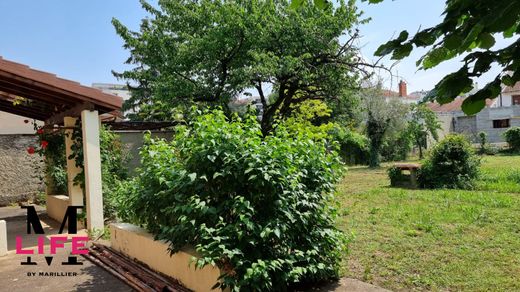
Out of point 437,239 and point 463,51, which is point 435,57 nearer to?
point 463,51

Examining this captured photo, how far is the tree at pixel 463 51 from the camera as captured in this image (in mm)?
1386

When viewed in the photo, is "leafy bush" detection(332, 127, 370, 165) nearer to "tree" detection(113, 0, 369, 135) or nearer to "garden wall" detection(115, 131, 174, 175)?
"tree" detection(113, 0, 369, 135)

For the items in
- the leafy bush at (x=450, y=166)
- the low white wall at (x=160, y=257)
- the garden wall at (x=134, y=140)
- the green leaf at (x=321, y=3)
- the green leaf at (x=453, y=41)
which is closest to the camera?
the green leaf at (x=453, y=41)

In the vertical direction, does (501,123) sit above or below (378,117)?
below

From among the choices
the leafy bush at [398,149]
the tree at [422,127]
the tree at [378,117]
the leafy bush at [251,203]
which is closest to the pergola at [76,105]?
the leafy bush at [251,203]

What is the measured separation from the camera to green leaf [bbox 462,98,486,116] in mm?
1431

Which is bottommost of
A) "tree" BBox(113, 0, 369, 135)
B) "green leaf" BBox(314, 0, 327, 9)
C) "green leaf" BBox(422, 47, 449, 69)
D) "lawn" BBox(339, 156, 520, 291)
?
"lawn" BBox(339, 156, 520, 291)

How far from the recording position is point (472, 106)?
4.76 ft

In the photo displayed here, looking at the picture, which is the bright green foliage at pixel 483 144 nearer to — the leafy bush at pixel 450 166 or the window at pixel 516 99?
the leafy bush at pixel 450 166

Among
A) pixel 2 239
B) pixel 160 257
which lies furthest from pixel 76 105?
pixel 160 257

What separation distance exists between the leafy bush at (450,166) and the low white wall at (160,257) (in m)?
8.40

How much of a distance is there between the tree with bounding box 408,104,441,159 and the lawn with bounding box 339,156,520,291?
50.4ft

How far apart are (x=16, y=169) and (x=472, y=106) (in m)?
12.2

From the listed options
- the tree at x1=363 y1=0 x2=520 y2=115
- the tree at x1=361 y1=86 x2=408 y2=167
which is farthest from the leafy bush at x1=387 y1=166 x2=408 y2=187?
the tree at x1=363 y1=0 x2=520 y2=115
